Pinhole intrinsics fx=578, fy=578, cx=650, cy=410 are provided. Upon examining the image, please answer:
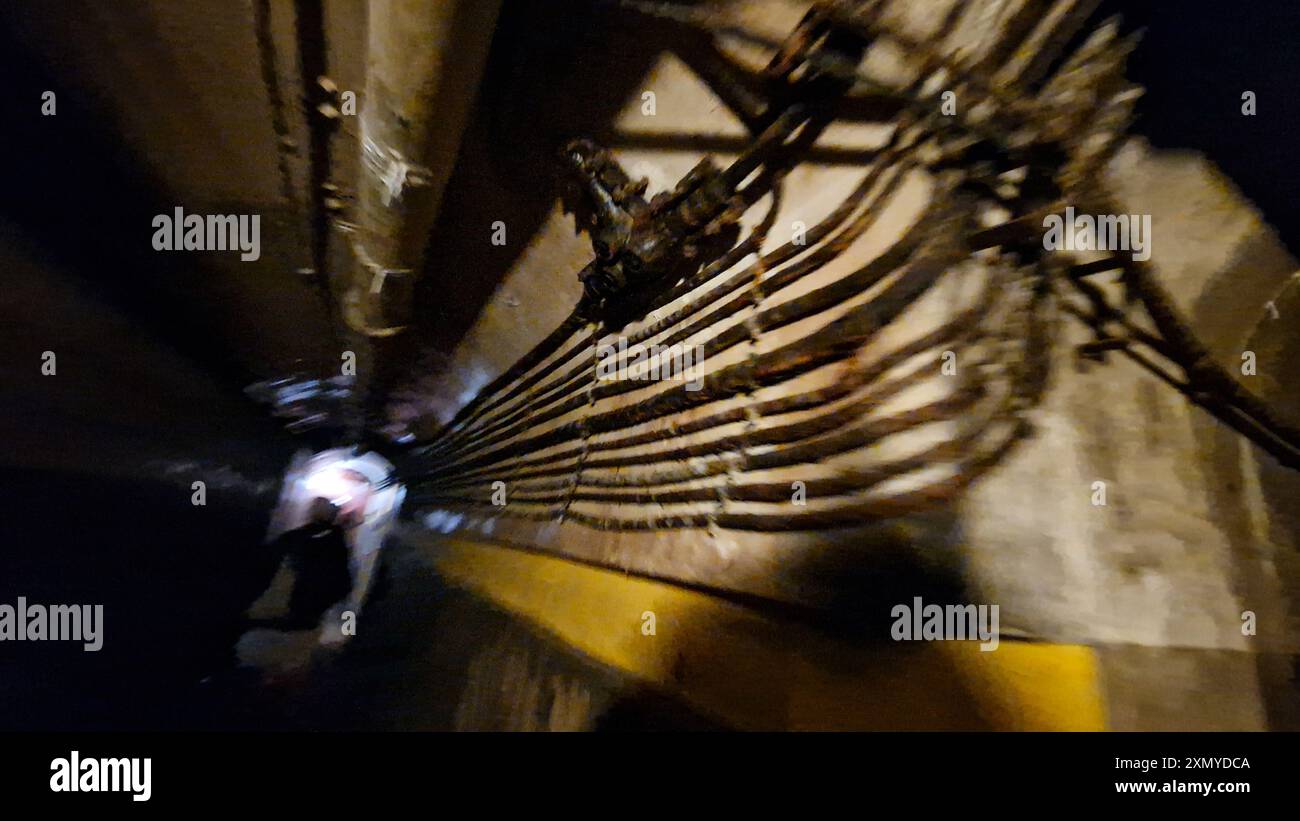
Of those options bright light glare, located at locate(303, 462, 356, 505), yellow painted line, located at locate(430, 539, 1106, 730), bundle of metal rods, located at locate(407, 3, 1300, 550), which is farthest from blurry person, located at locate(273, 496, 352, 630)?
bundle of metal rods, located at locate(407, 3, 1300, 550)

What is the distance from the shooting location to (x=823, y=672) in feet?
4.52

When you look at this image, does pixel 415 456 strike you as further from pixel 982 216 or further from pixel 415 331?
pixel 982 216

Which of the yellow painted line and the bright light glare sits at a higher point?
the bright light glare

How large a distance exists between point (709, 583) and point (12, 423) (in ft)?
7.25

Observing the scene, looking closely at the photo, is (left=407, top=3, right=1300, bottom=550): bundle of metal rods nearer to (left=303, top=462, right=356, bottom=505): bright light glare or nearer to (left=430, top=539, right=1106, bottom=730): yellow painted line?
(left=430, top=539, right=1106, bottom=730): yellow painted line

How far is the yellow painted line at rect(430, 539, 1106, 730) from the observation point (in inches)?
48.9

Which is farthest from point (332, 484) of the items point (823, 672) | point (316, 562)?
point (823, 672)

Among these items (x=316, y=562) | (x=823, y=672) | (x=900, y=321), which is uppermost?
(x=900, y=321)

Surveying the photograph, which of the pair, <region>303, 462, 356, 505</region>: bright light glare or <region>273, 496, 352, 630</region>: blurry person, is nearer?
<region>273, 496, 352, 630</region>: blurry person

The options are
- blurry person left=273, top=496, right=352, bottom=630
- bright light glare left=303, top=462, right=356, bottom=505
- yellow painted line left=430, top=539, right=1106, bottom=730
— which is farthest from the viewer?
bright light glare left=303, top=462, right=356, bottom=505

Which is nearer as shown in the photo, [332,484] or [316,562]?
[316,562]

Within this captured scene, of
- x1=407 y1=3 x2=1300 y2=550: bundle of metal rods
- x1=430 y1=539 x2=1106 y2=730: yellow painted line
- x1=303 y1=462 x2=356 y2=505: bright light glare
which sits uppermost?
x1=407 y1=3 x2=1300 y2=550: bundle of metal rods

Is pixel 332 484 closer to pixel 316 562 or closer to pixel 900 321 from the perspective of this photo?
pixel 316 562

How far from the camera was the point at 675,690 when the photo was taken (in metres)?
1.46
